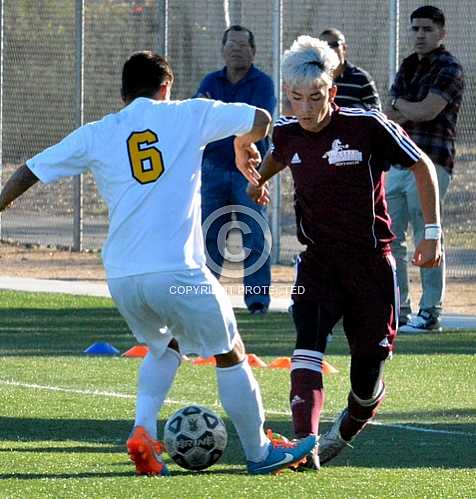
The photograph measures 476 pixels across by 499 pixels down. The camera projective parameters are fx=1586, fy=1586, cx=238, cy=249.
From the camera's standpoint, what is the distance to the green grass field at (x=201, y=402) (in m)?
6.86

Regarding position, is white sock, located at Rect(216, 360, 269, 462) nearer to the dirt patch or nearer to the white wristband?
the white wristband

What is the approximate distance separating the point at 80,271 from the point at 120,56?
4574 mm

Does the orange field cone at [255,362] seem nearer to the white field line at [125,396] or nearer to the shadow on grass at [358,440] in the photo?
the white field line at [125,396]

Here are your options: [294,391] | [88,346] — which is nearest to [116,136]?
[294,391]

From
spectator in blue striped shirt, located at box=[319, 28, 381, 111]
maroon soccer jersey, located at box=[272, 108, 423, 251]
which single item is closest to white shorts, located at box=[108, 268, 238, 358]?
maroon soccer jersey, located at box=[272, 108, 423, 251]

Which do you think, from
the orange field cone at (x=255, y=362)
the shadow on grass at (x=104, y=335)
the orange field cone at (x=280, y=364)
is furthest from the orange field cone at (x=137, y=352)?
the orange field cone at (x=280, y=364)

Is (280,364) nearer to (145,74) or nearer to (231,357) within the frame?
(231,357)

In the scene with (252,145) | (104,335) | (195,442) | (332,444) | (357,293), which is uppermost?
(252,145)

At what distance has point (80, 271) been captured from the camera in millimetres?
18531

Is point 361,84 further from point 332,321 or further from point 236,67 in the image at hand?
point 332,321

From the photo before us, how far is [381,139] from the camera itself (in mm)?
7445

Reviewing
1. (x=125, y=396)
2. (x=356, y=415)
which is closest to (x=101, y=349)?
(x=125, y=396)

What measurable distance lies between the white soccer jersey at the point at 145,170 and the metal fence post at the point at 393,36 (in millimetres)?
10575

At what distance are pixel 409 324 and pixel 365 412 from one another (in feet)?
19.4
